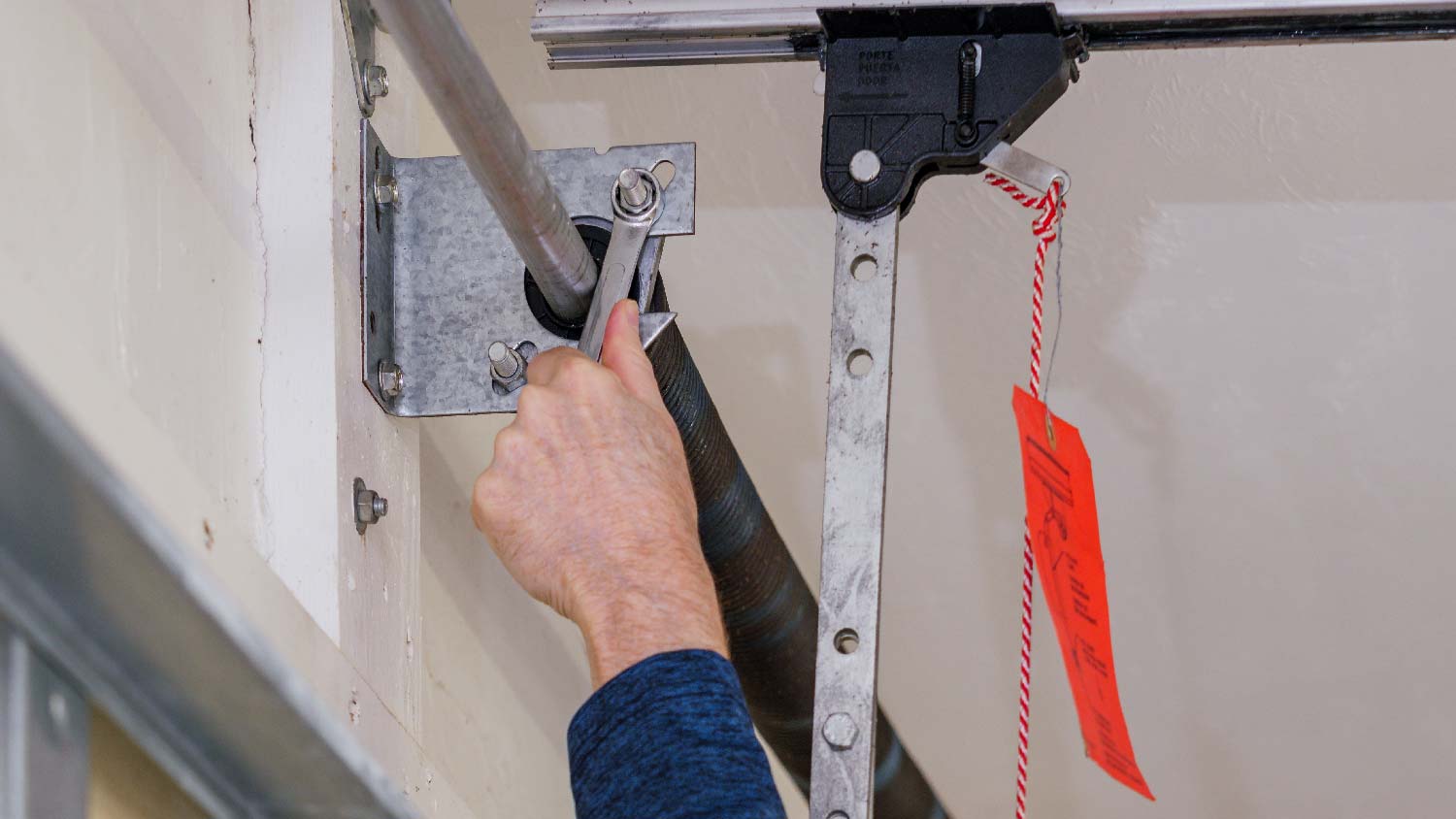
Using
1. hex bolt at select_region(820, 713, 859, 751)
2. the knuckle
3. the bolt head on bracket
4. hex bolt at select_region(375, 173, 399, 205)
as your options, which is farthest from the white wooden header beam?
hex bolt at select_region(820, 713, 859, 751)

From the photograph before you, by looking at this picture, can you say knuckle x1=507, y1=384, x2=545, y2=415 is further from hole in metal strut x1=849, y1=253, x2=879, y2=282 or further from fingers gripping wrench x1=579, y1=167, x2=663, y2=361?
hole in metal strut x1=849, y1=253, x2=879, y2=282

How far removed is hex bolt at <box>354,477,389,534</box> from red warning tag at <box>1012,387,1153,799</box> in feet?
1.01

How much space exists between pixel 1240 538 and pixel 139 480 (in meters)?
0.95

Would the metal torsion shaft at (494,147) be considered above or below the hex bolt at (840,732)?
above

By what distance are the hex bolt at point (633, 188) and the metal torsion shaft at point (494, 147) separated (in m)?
0.04

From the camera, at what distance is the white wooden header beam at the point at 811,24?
2.24 ft

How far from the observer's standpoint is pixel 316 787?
365 millimetres

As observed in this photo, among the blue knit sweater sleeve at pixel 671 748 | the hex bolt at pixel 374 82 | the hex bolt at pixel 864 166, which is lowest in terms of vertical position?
the blue knit sweater sleeve at pixel 671 748

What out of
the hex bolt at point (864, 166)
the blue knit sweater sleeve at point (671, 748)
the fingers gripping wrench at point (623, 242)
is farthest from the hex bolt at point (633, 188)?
the blue knit sweater sleeve at point (671, 748)

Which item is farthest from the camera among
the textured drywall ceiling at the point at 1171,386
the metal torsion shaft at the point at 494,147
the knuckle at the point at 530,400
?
the textured drywall ceiling at the point at 1171,386

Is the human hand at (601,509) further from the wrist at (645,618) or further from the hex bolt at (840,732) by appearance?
the hex bolt at (840,732)

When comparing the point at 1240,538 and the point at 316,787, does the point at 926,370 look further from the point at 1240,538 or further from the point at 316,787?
the point at 316,787

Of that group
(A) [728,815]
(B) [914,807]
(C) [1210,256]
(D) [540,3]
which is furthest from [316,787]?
(C) [1210,256]

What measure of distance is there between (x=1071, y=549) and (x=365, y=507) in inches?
13.4
